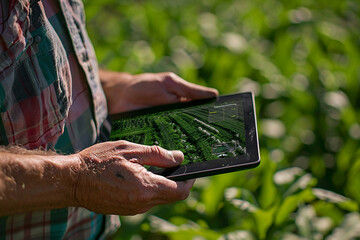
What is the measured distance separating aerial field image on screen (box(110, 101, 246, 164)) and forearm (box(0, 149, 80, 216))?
0.34 metres

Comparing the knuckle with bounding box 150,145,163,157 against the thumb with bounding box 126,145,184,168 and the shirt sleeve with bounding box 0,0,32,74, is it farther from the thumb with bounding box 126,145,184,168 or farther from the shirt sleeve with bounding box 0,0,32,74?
the shirt sleeve with bounding box 0,0,32,74

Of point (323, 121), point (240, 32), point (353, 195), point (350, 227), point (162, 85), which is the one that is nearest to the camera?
point (162, 85)

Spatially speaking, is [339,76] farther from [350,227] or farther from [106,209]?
[106,209]

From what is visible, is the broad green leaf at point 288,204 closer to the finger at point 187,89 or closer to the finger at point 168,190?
the finger at point 187,89

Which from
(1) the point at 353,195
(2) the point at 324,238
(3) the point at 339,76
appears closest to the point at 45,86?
(2) the point at 324,238

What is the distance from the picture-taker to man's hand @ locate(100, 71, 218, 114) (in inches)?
69.7

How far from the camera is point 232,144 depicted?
1.39 metres

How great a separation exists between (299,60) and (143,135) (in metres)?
1.88

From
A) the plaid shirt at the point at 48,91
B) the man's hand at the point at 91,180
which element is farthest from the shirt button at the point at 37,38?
the man's hand at the point at 91,180

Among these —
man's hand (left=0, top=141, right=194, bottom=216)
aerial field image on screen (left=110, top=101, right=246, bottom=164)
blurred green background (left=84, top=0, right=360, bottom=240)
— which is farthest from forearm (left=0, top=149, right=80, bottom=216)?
blurred green background (left=84, top=0, right=360, bottom=240)

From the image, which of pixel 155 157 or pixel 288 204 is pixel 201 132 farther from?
pixel 288 204

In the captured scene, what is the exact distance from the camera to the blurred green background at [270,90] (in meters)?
1.95

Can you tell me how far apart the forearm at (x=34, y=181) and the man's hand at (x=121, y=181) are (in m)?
0.03

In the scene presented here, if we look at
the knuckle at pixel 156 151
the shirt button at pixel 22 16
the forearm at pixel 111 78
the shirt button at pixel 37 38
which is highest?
the shirt button at pixel 22 16
